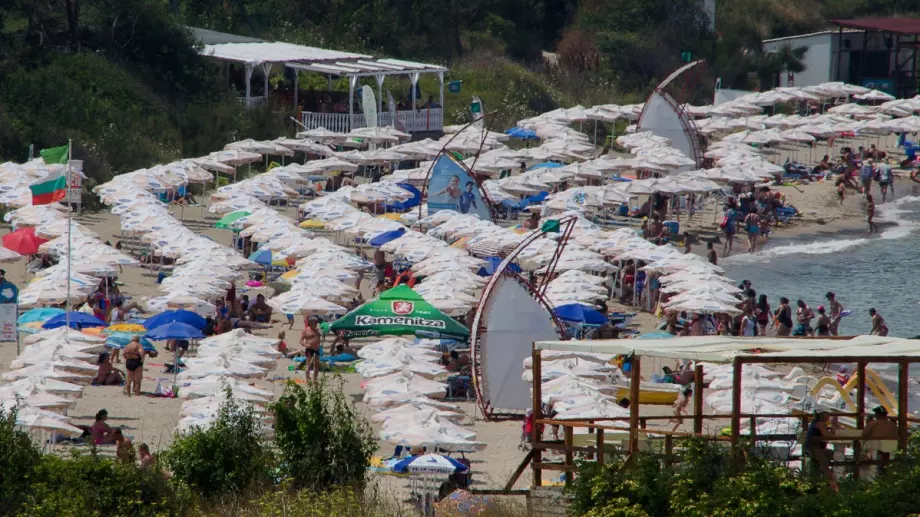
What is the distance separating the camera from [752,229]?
36.5 m

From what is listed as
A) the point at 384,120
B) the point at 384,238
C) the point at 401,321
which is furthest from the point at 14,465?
the point at 384,120

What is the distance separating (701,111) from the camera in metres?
52.7

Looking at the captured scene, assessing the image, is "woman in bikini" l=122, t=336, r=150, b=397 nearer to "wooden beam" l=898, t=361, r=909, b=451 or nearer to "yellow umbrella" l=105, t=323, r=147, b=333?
"yellow umbrella" l=105, t=323, r=147, b=333

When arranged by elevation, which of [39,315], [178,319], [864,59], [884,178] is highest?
[864,59]

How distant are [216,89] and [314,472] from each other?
36.2 m

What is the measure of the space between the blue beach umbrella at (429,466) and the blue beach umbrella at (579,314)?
28.6 feet

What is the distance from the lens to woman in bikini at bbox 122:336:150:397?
74.7ft

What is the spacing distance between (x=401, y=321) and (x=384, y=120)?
25.7 metres

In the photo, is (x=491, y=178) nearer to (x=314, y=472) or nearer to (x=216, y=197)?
(x=216, y=197)

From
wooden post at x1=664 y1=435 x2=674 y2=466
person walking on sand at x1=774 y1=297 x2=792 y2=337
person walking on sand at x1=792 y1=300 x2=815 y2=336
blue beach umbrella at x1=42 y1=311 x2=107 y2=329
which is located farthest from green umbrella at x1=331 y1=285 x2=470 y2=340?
wooden post at x1=664 y1=435 x2=674 y2=466

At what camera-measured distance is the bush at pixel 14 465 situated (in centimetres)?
1531

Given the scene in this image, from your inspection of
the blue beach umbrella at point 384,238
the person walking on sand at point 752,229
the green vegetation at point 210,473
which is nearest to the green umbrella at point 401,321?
the green vegetation at point 210,473

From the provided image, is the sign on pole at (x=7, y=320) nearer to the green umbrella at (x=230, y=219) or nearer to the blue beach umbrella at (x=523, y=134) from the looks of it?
the green umbrella at (x=230, y=219)

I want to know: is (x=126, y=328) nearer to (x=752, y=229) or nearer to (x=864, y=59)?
(x=752, y=229)
